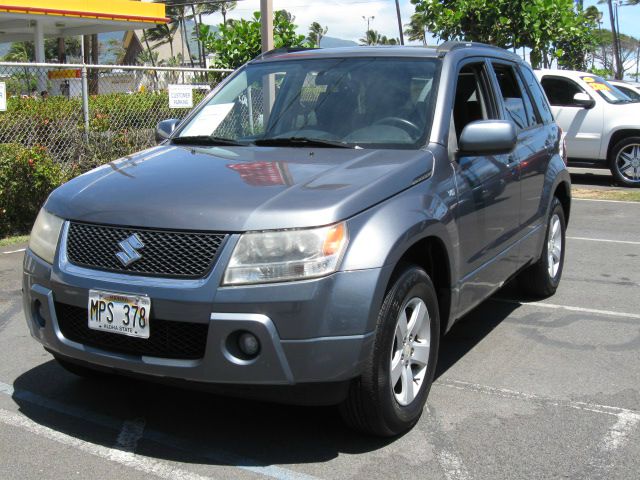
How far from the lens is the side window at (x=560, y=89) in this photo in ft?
45.0

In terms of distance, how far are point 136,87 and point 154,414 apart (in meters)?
9.44

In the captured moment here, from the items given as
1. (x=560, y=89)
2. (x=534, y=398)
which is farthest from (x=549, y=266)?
(x=560, y=89)

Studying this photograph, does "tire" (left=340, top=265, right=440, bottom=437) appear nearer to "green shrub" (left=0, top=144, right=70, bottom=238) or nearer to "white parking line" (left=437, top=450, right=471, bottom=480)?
"white parking line" (left=437, top=450, right=471, bottom=480)

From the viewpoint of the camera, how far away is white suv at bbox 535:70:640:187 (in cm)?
1320

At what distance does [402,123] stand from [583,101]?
9989mm

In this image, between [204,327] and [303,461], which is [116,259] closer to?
[204,327]

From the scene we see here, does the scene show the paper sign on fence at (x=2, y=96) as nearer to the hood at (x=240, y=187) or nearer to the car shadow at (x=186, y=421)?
the car shadow at (x=186, y=421)

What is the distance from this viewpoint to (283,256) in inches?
129

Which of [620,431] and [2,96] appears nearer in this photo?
[620,431]

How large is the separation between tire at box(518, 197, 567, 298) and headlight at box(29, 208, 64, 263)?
366 cm

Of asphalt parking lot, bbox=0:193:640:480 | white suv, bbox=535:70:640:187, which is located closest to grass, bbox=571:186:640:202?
white suv, bbox=535:70:640:187

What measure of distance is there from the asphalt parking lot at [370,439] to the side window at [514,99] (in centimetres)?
150

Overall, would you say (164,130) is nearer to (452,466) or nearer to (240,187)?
(240,187)

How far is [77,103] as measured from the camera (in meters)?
10.1
